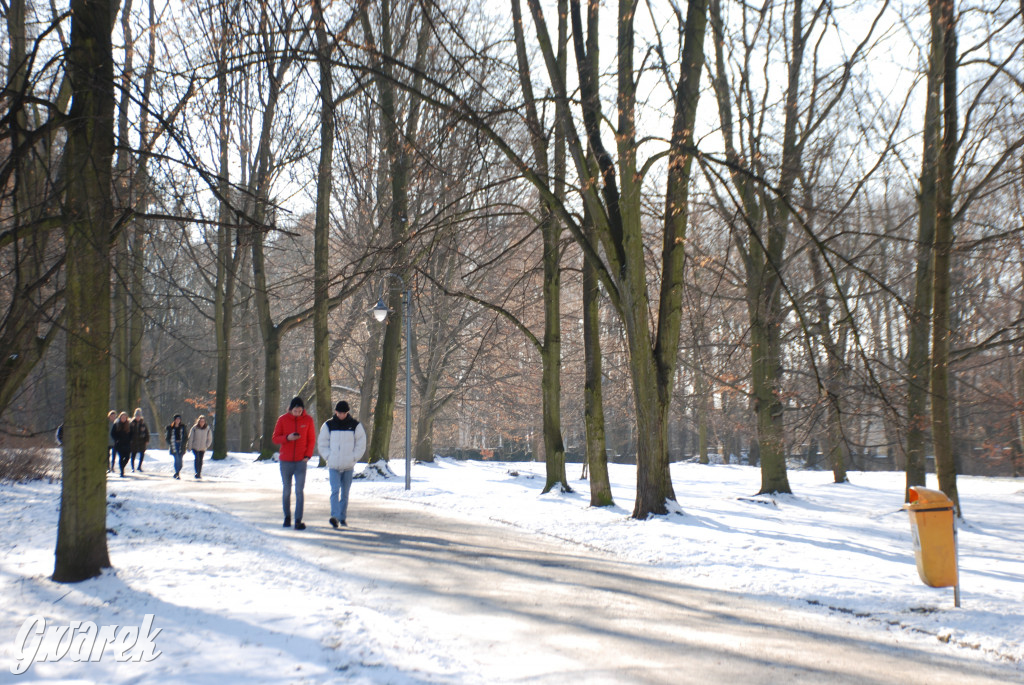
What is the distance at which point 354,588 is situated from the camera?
23.4ft

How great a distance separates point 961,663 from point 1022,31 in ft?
36.7

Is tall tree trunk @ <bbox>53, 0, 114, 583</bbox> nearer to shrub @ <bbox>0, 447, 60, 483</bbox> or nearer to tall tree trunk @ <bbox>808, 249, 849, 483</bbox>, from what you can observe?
tall tree trunk @ <bbox>808, 249, 849, 483</bbox>

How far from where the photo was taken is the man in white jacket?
11352 mm

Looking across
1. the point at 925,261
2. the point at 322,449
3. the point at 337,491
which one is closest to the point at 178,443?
the point at 322,449

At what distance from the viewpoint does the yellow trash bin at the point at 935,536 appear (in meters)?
7.47

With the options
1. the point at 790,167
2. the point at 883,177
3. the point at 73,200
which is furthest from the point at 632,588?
the point at 883,177

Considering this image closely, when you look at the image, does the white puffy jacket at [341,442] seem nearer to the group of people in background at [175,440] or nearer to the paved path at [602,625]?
the paved path at [602,625]

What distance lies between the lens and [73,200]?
6949mm

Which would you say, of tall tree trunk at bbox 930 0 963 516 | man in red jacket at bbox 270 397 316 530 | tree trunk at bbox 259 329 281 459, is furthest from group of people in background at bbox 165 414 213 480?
tall tree trunk at bbox 930 0 963 516

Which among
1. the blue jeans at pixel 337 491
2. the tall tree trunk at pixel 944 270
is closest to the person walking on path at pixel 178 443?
the blue jeans at pixel 337 491

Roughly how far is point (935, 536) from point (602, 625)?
11.9ft

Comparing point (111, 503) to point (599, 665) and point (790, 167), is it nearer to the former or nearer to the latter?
point (599, 665)

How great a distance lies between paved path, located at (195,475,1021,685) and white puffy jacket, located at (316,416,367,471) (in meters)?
1.66

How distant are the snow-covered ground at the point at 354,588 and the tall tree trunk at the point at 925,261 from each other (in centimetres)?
169
